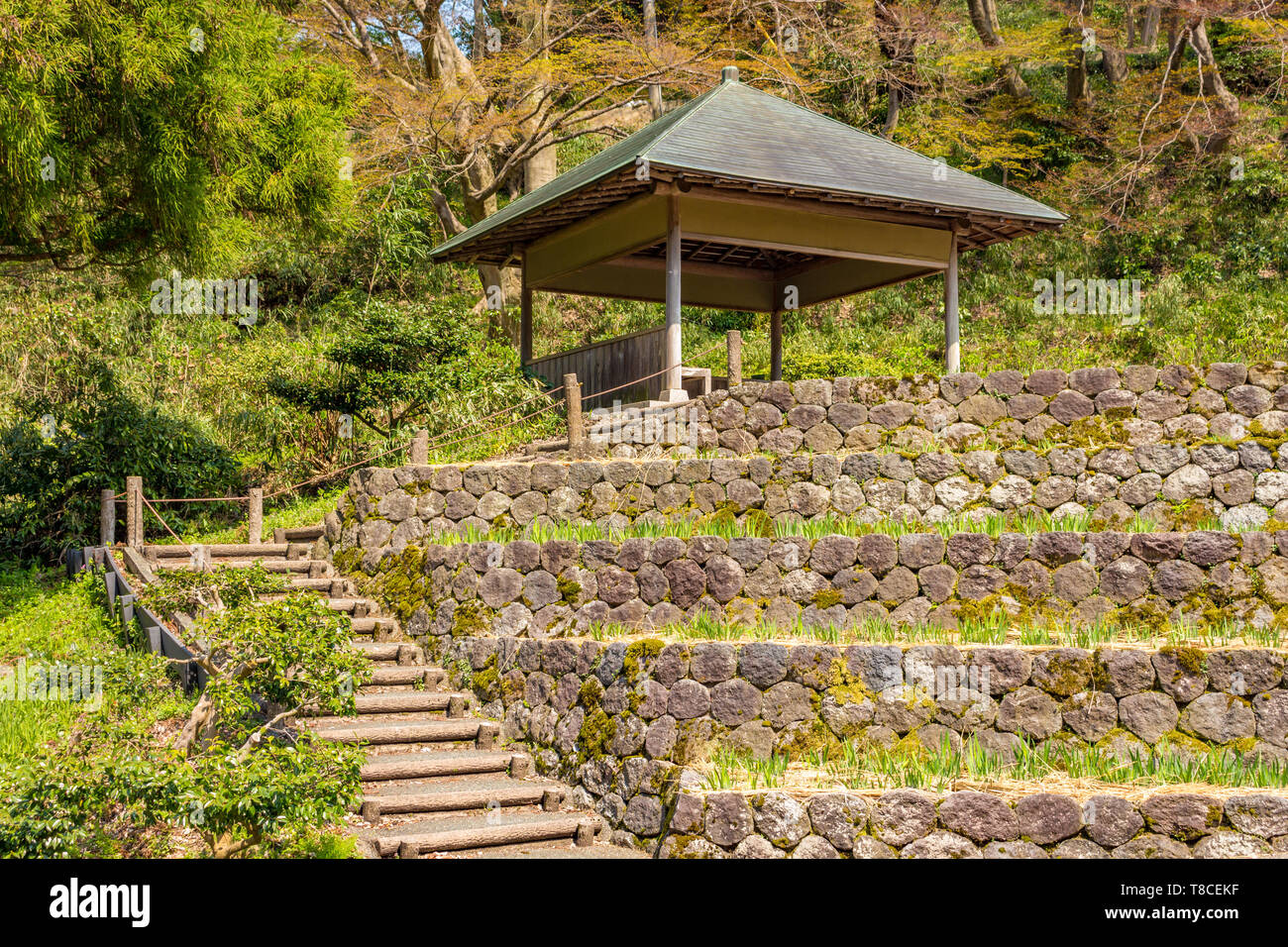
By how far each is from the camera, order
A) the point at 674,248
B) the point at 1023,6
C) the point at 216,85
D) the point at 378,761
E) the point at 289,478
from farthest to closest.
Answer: the point at 1023,6 → the point at 289,478 → the point at 674,248 → the point at 216,85 → the point at 378,761

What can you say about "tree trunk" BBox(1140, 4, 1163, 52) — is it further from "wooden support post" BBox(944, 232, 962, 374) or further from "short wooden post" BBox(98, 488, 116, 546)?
"short wooden post" BBox(98, 488, 116, 546)

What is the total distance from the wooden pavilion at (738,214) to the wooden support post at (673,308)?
0.02 meters

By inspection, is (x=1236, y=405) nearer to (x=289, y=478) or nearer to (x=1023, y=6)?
(x=289, y=478)

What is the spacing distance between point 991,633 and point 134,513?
29.1 feet

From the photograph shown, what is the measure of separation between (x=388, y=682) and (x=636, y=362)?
21.4 ft

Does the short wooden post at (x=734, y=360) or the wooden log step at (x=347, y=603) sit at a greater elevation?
the short wooden post at (x=734, y=360)

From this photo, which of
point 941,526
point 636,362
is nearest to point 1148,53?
point 636,362

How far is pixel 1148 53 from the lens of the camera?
86.6 feet

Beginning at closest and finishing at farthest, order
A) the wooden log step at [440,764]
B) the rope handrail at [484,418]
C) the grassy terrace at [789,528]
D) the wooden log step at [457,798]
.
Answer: the wooden log step at [457,798]
the wooden log step at [440,764]
the grassy terrace at [789,528]
the rope handrail at [484,418]

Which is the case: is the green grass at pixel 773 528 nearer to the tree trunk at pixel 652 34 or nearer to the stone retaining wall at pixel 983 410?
the stone retaining wall at pixel 983 410

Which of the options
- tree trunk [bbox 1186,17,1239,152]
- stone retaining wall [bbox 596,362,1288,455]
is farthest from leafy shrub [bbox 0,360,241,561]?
tree trunk [bbox 1186,17,1239,152]

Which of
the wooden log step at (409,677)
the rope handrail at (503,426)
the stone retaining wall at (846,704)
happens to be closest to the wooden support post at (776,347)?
the rope handrail at (503,426)

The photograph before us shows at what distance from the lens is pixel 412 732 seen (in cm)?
874

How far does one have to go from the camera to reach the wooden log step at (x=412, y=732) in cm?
845
